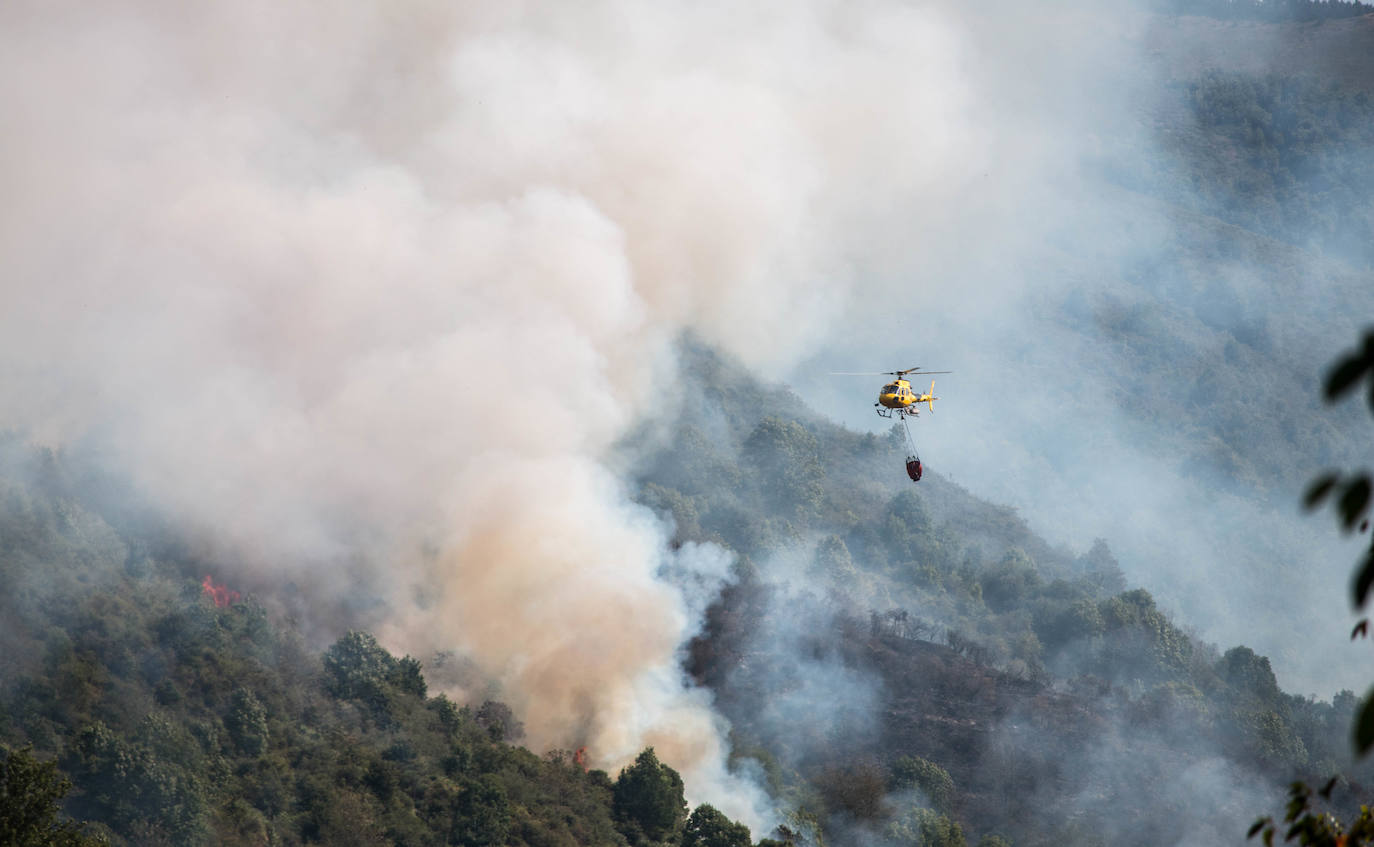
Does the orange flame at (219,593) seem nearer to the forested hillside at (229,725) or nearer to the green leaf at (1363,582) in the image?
the forested hillside at (229,725)

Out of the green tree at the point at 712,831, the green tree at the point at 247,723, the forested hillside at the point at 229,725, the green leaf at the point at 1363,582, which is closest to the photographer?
the green leaf at the point at 1363,582

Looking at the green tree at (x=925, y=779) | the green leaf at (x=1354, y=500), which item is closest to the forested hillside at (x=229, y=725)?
the green tree at (x=925, y=779)

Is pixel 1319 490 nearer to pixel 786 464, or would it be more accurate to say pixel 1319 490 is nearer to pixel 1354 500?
pixel 1354 500

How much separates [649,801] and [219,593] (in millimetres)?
36939

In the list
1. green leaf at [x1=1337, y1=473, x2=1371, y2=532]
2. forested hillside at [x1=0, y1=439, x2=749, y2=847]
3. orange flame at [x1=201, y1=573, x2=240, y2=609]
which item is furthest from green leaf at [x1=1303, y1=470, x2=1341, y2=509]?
orange flame at [x1=201, y1=573, x2=240, y2=609]

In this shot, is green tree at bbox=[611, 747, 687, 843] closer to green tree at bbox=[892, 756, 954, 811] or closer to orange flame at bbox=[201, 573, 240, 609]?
green tree at bbox=[892, 756, 954, 811]

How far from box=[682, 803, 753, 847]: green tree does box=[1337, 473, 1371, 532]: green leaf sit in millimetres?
79493

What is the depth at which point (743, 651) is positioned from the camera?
393ft

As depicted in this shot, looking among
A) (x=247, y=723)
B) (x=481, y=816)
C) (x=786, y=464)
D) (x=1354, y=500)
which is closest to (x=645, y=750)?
(x=481, y=816)

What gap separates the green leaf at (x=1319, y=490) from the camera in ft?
33.3

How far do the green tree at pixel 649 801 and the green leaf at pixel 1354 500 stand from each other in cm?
8524

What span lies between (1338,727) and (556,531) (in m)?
95.1

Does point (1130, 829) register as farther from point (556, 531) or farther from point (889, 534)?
point (889, 534)

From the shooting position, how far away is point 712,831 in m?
88.6
